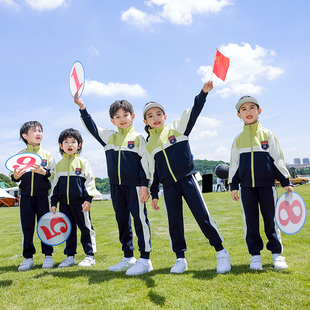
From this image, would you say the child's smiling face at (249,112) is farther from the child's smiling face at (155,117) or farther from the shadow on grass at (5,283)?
the shadow on grass at (5,283)

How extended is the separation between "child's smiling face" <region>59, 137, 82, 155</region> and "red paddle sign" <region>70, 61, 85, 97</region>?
2.66 feet

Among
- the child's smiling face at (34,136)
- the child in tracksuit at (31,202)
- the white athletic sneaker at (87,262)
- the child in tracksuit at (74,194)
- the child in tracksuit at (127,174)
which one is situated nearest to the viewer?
the child in tracksuit at (127,174)

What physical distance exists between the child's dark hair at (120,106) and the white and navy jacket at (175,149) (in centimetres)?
59

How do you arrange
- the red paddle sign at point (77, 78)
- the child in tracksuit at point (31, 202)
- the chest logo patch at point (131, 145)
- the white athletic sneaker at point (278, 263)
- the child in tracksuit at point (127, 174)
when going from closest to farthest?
1. the white athletic sneaker at point (278, 263)
2. the child in tracksuit at point (127, 174)
3. the chest logo patch at point (131, 145)
4. the red paddle sign at point (77, 78)
5. the child in tracksuit at point (31, 202)

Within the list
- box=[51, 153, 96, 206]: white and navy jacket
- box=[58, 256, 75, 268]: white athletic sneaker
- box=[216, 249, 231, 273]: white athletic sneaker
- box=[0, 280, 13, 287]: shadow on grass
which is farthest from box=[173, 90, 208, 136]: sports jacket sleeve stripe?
box=[0, 280, 13, 287]: shadow on grass

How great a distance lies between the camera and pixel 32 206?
4.46 metres

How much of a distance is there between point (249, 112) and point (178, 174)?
1.19 metres

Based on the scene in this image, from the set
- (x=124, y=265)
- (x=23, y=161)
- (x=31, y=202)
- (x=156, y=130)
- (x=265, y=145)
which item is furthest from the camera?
(x=31, y=202)

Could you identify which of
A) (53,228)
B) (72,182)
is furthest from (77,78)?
(53,228)

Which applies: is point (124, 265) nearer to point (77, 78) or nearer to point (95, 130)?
point (95, 130)

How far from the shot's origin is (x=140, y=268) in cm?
355

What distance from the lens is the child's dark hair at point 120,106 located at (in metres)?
3.94

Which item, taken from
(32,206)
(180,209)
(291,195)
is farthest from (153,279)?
(32,206)

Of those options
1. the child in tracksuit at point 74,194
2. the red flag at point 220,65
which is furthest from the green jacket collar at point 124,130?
the red flag at point 220,65
